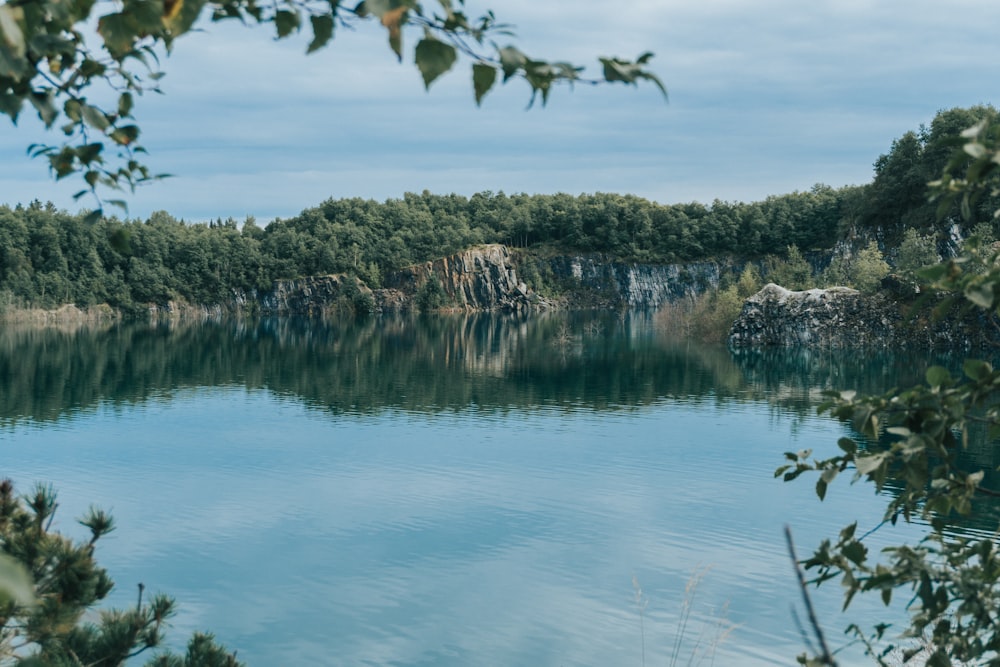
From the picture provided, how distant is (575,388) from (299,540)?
75.7 feet

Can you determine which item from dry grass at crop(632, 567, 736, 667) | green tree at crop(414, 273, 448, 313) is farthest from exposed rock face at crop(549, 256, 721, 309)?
dry grass at crop(632, 567, 736, 667)

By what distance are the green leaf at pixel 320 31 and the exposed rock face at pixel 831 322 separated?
175 ft

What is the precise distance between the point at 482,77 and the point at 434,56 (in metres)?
0.21

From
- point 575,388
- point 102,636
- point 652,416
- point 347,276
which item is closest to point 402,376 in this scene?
point 575,388

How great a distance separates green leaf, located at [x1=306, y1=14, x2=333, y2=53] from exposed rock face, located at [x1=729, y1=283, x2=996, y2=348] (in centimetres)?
5321

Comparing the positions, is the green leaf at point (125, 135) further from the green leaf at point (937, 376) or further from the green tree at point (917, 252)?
the green tree at point (917, 252)

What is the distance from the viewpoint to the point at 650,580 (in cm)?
1602

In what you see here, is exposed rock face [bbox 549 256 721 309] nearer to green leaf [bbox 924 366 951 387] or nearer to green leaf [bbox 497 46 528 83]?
green leaf [bbox 924 366 951 387]

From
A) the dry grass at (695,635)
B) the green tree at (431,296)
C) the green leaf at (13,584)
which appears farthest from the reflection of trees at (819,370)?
the green tree at (431,296)

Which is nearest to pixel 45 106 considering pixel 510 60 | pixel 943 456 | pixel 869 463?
pixel 510 60

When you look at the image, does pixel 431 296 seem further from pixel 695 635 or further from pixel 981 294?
pixel 981 294

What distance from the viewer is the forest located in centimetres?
12750

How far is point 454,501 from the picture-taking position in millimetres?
21453

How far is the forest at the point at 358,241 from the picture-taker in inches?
5020
